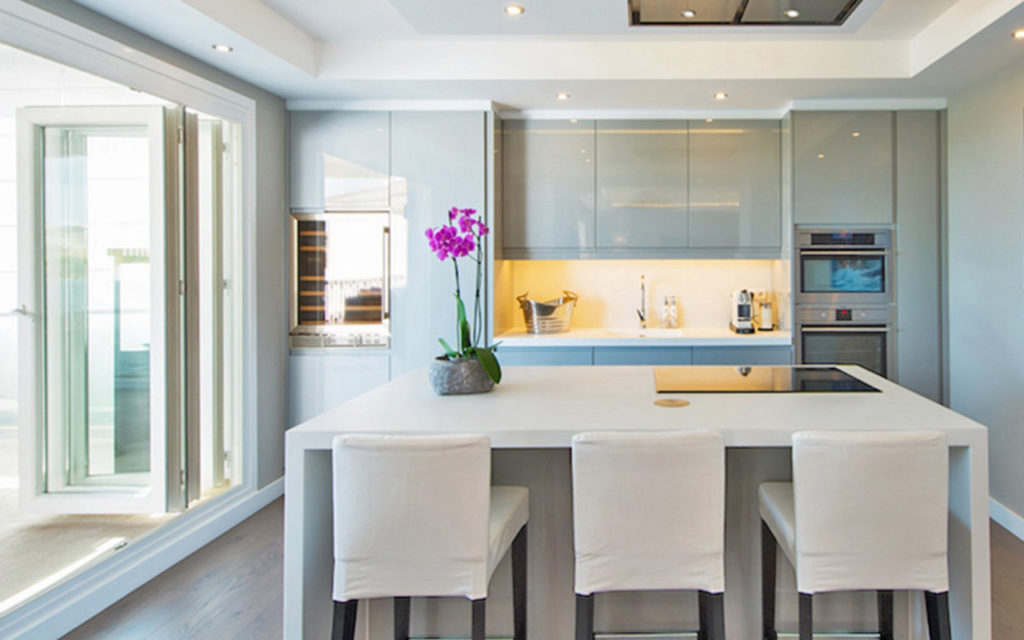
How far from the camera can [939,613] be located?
1.55m

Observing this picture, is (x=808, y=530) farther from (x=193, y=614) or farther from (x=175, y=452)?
(x=175, y=452)

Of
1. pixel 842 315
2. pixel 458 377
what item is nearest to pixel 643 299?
pixel 842 315

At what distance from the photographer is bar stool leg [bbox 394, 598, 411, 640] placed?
1829 millimetres

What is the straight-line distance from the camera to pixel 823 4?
191cm

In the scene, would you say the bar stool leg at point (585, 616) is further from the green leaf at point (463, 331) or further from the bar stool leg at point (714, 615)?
the green leaf at point (463, 331)

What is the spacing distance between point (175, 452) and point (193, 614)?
907 millimetres

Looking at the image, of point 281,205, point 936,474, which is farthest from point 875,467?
point 281,205

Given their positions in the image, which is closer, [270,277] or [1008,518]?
[1008,518]

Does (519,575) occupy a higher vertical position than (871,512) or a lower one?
lower

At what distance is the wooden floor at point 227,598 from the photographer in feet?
7.39

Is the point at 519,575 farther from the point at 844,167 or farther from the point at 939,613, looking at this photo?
the point at 844,167

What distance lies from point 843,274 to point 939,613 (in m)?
2.74

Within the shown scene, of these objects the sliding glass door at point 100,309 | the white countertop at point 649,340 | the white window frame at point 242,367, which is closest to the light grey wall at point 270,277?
the white window frame at point 242,367

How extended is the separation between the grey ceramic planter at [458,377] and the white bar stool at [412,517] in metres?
0.63
